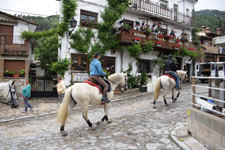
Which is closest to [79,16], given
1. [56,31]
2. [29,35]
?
[56,31]

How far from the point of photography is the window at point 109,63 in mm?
14812

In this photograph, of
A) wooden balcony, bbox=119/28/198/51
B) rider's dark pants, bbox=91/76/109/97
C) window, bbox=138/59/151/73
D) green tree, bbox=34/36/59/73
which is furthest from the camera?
green tree, bbox=34/36/59/73

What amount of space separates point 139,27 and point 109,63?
17.3 ft

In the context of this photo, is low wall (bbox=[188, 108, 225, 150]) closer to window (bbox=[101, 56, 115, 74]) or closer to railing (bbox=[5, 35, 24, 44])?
window (bbox=[101, 56, 115, 74])

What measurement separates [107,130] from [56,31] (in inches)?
408

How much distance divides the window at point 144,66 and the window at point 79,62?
20.2 ft

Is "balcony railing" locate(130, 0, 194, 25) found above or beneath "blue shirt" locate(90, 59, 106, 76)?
above

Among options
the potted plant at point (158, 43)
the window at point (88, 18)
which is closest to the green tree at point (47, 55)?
the window at point (88, 18)

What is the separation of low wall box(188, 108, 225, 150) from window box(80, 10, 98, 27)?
38.0 feet

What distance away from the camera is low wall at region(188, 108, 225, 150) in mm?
3541

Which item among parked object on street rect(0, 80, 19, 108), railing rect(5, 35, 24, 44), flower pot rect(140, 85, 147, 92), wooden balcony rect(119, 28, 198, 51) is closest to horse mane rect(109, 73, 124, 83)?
parked object on street rect(0, 80, 19, 108)

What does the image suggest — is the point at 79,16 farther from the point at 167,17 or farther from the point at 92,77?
the point at 167,17

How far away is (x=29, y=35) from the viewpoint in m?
13.0

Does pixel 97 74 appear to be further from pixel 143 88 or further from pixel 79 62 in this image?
pixel 143 88
